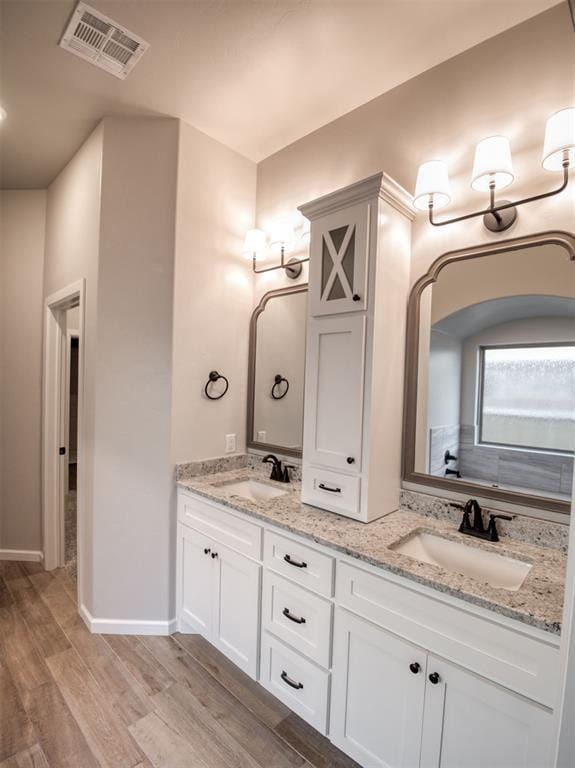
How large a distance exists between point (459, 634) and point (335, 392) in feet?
3.31

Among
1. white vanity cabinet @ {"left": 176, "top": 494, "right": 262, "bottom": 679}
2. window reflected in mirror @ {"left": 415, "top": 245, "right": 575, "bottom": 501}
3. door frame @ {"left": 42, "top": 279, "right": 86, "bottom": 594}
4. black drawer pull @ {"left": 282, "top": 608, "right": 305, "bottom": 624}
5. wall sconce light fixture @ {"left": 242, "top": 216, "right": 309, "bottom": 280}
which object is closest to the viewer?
window reflected in mirror @ {"left": 415, "top": 245, "right": 575, "bottom": 501}

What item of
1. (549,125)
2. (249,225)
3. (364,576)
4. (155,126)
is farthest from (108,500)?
(549,125)

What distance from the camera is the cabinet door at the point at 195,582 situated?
6.63 feet

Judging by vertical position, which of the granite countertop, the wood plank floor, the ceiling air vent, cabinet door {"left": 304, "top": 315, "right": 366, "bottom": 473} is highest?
the ceiling air vent

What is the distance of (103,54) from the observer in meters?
1.78

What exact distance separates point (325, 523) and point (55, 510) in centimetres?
243

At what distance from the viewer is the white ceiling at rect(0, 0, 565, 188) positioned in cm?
156

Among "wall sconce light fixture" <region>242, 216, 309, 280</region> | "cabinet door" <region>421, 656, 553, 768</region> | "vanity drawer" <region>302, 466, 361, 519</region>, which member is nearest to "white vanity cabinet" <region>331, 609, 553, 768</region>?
"cabinet door" <region>421, 656, 553, 768</region>

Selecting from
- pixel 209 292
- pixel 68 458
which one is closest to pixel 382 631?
pixel 209 292

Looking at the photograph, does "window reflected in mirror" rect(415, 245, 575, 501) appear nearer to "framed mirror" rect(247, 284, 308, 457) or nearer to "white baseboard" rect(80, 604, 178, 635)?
"framed mirror" rect(247, 284, 308, 457)

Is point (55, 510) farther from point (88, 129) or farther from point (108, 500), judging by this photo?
point (88, 129)

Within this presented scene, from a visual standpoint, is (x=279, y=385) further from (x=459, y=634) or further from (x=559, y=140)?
(x=559, y=140)

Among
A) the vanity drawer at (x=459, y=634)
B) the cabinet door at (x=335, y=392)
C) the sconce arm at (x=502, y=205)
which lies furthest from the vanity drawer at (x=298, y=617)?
the sconce arm at (x=502, y=205)

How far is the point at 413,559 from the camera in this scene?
133cm
